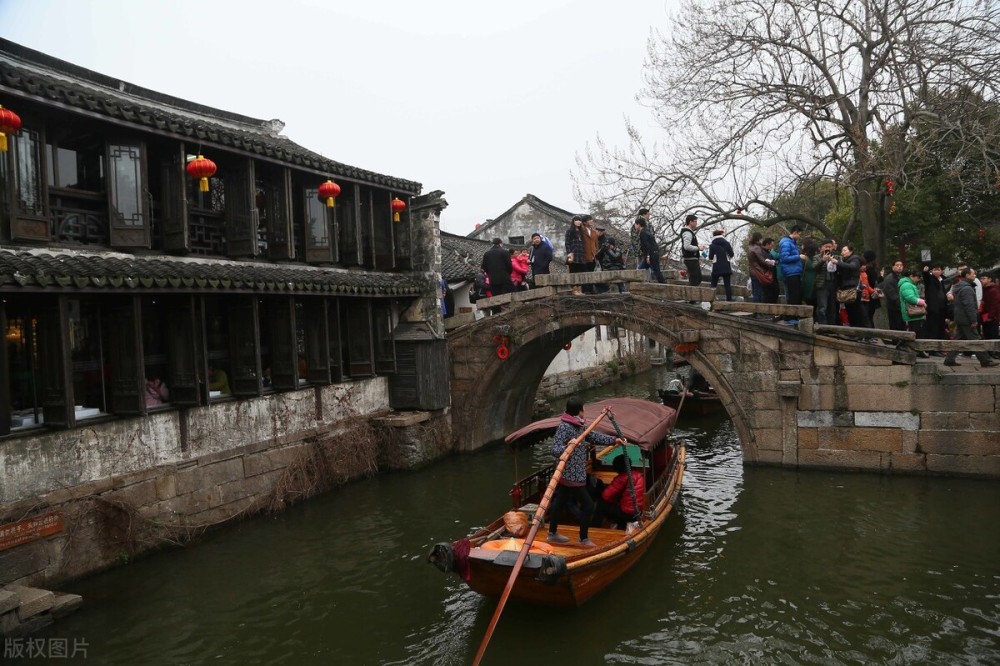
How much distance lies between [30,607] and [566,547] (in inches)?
217

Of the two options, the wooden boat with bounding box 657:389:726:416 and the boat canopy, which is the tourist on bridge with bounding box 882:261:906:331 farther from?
the wooden boat with bounding box 657:389:726:416

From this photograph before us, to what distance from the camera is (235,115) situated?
15.6 metres

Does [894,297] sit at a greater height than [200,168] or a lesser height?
lesser

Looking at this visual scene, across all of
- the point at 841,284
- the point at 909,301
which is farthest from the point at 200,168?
the point at 909,301

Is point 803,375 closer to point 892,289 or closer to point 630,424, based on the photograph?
point 892,289

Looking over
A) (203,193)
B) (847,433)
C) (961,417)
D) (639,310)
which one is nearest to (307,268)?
(203,193)

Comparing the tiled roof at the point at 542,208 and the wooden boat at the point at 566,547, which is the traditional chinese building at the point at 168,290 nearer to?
the wooden boat at the point at 566,547

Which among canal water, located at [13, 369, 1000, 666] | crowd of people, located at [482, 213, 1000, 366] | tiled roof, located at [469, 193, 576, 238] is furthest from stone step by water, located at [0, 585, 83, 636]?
tiled roof, located at [469, 193, 576, 238]

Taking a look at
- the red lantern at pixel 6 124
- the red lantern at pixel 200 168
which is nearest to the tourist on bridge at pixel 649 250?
the red lantern at pixel 200 168

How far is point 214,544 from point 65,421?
2.75m

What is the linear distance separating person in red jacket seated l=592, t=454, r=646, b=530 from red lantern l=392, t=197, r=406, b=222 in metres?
7.94

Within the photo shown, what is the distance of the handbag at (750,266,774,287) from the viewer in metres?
13.1

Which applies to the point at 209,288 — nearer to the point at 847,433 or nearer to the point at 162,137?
the point at 162,137

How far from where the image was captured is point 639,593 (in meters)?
8.13
